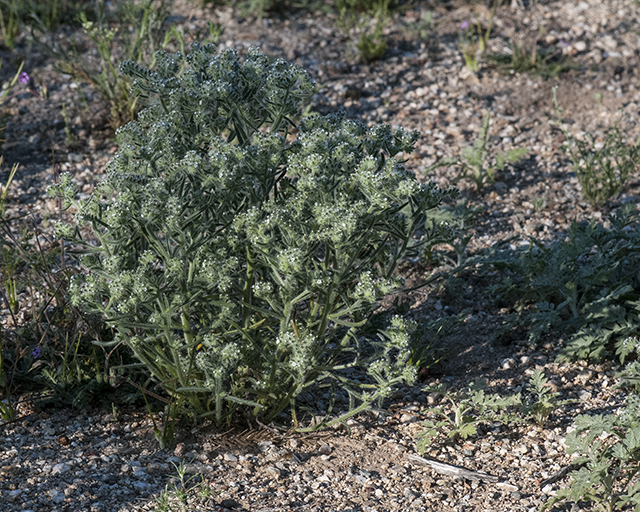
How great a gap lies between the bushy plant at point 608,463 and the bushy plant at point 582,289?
25.8 inches

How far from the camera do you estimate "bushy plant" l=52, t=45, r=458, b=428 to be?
9.10 ft

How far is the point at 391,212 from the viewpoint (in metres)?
2.96

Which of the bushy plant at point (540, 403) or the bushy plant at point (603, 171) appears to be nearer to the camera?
the bushy plant at point (540, 403)

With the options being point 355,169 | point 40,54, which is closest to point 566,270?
point 355,169

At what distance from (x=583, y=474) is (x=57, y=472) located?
2.13 metres

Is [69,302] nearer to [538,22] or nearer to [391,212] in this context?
[391,212]

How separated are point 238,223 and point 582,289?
7.45 feet

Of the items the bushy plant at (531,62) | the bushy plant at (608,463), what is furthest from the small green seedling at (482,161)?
the bushy plant at (608,463)

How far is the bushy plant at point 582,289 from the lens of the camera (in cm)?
387

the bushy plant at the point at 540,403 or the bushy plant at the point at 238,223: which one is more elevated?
the bushy plant at the point at 238,223

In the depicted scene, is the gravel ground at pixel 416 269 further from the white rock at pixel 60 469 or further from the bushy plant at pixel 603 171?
the bushy plant at pixel 603 171

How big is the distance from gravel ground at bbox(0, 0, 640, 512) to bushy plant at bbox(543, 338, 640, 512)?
0.63 ft

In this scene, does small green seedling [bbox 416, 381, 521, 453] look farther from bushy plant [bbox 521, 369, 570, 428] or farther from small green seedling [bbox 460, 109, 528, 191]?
small green seedling [bbox 460, 109, 528, 191]

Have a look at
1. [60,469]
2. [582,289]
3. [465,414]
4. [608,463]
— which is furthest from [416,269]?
[60,469]
